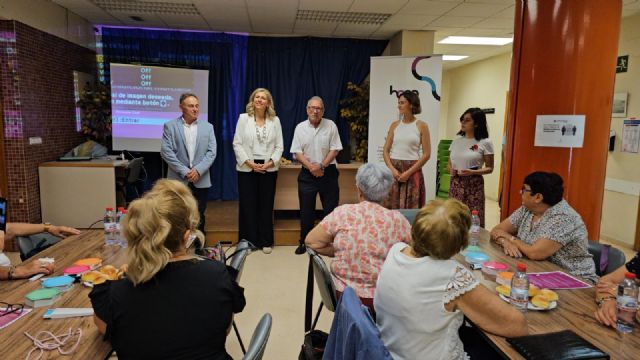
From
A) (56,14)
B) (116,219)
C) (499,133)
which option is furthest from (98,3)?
(499,133)

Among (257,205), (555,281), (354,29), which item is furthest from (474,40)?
(555,281)

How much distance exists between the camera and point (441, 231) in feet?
4.77

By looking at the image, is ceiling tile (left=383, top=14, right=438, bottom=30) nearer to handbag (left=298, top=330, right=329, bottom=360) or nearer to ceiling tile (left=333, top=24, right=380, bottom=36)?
ceiling tile (left=333, top=24, right=380, bottom=36)

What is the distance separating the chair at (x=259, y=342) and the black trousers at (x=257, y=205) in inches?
122

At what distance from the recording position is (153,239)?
1.30 m

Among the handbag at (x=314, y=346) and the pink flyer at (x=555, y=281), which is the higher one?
the pink flyer at (x=555, y=281)

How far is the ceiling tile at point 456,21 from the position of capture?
5.25 metres

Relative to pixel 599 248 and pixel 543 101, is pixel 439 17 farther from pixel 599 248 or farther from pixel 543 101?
pixel 599 248

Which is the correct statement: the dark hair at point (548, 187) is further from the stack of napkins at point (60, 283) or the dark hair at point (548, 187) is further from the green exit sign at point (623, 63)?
the green exit sign at point (623, 63)

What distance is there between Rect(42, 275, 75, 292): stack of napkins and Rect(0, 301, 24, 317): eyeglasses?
0.15 metres

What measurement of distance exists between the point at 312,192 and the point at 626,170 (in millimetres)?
3818

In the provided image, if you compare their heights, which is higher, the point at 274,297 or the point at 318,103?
the point at 318,103

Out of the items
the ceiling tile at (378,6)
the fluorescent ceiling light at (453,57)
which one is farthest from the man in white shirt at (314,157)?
the fluorescent ceiling light at (453,57)

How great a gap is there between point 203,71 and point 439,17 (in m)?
3.21
